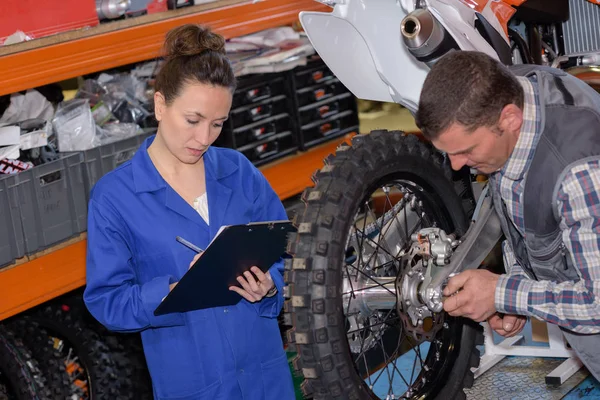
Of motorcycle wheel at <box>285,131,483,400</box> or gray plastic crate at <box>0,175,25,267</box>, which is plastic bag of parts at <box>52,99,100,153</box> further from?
motorcycle wheel at <box>285,131,483,400</box>

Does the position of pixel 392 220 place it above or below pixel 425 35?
below

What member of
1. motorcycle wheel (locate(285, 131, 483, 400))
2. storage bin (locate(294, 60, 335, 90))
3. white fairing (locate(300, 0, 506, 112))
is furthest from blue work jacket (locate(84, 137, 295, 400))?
storage bin (locate(294, 60, 335, 90))

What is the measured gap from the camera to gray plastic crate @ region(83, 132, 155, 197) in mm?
3379

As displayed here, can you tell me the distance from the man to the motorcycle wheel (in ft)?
0.95

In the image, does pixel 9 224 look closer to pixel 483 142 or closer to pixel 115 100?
pixel 115 100

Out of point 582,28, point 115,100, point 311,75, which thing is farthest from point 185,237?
point 311,75

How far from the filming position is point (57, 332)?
3.37 meters

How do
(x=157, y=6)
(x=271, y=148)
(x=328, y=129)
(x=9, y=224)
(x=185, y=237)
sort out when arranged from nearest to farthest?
(x=185, y=237) → (x=9, y=224) → (x=157, y=6) → (x=271, y=148) → (x=328, y=129)

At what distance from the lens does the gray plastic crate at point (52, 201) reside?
315cm

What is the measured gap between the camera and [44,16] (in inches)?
127

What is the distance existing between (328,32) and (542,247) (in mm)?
783

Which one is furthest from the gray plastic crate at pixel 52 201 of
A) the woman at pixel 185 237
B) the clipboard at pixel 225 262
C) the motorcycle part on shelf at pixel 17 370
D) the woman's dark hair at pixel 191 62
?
the clipboard at pixel 225 262

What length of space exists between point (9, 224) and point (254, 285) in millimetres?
1220

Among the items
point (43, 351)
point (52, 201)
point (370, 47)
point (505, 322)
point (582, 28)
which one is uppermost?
point (370, 47)
